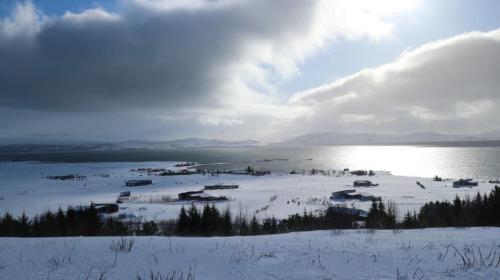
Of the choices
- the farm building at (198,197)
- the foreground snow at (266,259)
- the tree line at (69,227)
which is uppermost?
the foreground snow at (266,259)

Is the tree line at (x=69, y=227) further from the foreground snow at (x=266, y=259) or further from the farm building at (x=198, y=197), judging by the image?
the farm building at (x=198, y=197)

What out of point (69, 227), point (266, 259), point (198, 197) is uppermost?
point (266, 259)

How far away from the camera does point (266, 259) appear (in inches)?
184

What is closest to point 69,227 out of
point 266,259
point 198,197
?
point 266,259

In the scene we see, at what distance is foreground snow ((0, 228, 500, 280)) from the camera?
13.4 ft

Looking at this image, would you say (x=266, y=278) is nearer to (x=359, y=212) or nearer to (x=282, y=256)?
(x=282, y=256)

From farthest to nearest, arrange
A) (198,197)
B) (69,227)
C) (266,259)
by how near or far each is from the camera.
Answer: (198,197), (69,227), (266,259)

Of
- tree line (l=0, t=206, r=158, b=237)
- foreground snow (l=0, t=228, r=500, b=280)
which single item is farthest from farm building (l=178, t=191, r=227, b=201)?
foreground snow (l=0, t=228, r=500, b=280)

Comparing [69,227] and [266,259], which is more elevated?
[266,259]

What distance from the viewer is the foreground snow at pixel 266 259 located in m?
4.09

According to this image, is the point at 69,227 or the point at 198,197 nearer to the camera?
the point at 69,227

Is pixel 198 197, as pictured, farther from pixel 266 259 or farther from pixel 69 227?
pixel 266 259

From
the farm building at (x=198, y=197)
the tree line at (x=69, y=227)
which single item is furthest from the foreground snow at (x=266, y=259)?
the farm building at (x=198, y=197)

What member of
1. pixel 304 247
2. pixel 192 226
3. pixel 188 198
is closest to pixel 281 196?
pixel 188 198
